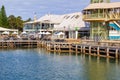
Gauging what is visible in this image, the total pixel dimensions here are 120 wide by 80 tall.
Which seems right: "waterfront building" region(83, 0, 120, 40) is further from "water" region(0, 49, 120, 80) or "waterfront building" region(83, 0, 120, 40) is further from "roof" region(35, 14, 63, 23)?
"roof" region(35, 14, 63, 23)

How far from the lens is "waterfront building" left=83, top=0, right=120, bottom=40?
63.8 metres

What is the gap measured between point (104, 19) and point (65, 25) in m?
29.8

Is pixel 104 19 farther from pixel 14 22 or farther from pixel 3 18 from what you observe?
pixel 14 22

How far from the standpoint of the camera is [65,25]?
305 ft

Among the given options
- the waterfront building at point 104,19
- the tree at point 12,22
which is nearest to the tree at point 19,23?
the tree at point 12,22

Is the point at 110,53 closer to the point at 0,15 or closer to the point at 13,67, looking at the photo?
the point at 13,67

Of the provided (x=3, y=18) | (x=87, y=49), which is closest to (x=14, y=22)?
(x=3, y=18)

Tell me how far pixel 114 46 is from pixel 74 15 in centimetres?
4258

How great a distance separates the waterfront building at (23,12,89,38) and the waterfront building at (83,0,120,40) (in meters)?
13.2

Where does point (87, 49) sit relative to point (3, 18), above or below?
below

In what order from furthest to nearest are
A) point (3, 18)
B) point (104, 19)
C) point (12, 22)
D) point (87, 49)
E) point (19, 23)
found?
point (19, 23) < point (12, 22) < point (3, 18) < point (104, 19) < point (87, 49)

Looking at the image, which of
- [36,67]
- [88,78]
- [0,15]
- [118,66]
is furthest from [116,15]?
[0,15]

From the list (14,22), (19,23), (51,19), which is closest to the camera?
(51,19)

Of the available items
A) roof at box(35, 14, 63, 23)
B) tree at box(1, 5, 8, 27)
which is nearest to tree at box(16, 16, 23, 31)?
tree at box(1, 5, 8, 27)
